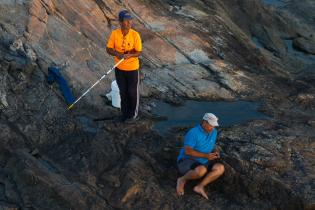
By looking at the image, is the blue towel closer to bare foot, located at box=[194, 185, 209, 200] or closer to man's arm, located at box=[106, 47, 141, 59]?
man's arm, located at box=[106, 47, 141, 59]

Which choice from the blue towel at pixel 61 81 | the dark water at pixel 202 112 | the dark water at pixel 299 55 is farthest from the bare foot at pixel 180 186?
the dark water at pixel 299 55

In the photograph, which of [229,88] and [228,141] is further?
[229,88]

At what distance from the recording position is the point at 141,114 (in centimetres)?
1124

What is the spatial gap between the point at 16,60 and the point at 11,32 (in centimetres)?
109

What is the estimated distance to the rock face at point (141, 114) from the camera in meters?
9.11

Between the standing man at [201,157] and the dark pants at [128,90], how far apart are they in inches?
70.3

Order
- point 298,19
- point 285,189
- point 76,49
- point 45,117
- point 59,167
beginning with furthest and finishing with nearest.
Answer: point 298,19 < point 76,49 < point 45,117 < point 59,167 < point 285,189

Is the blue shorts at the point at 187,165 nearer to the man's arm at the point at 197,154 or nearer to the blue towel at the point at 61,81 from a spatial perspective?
the man's arm at the point at 197,154

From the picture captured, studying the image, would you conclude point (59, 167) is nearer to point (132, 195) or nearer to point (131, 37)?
point (132, 195)

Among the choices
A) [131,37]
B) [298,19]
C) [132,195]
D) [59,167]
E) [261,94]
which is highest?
[131,37]

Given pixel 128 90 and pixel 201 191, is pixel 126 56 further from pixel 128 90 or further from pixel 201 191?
pixel 201 191

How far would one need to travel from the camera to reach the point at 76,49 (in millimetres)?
12617

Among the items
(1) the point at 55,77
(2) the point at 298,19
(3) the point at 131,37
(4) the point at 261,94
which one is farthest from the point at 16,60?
(2) the point at 298,19

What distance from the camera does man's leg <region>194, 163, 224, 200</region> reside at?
8.99 meters
